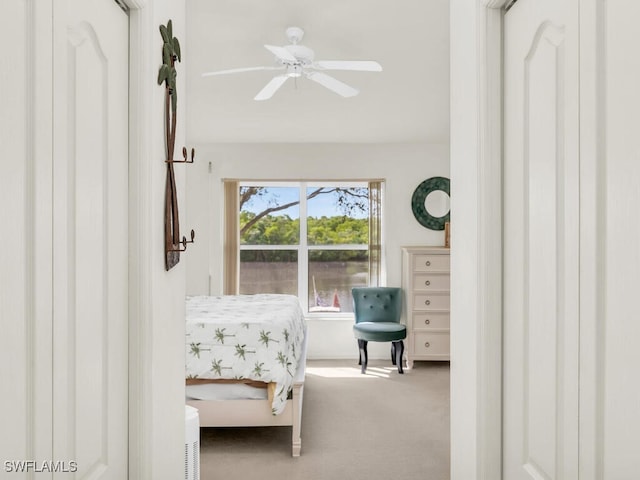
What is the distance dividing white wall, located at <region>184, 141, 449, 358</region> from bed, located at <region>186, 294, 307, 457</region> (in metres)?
2.62

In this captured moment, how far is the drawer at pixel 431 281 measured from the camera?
566cm

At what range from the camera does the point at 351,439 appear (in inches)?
145

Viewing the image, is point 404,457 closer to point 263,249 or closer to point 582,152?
point 582,152

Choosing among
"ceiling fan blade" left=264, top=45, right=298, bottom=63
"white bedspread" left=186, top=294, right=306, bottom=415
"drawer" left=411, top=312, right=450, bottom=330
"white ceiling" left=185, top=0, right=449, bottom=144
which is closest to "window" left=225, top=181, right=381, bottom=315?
"white ceiling" left=185, top=0, right=449, bottom=144

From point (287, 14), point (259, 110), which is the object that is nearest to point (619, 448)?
point (287, 14)

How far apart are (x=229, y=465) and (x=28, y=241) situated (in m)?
2.81

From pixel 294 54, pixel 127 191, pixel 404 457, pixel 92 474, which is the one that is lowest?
pixel 404 457

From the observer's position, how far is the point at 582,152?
89cm

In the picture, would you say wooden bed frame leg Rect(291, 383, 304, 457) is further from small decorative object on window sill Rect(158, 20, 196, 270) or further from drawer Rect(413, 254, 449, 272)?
drawer Rect(413, 254, 449, 272)

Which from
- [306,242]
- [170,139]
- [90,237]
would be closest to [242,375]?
[170,139]

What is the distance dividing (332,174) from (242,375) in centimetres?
328

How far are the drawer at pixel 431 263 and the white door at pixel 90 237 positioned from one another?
4.60 meters

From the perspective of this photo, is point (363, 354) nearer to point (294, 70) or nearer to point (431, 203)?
point (431, 203)

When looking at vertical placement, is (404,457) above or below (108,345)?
below
